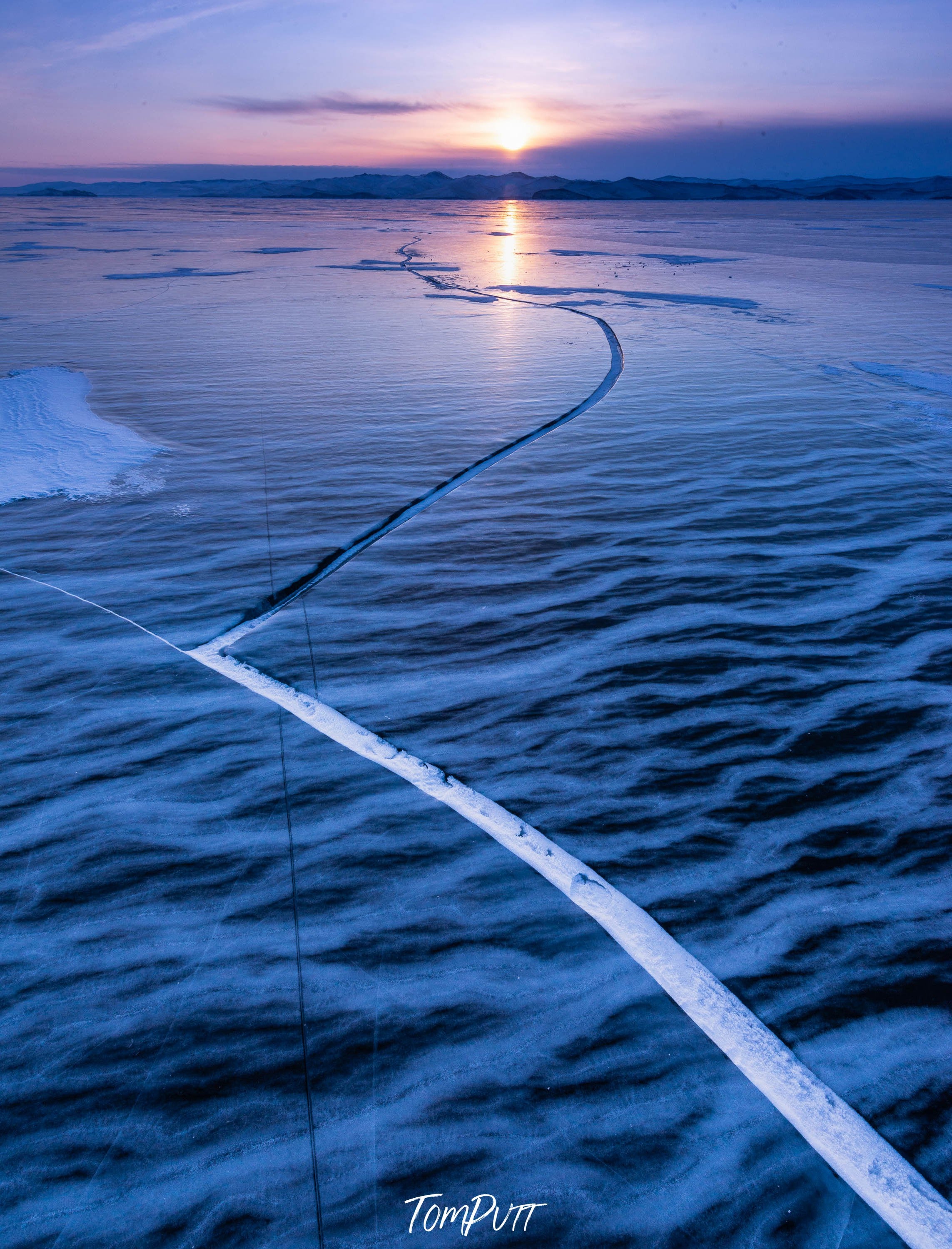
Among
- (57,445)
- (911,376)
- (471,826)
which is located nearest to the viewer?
(471,826)

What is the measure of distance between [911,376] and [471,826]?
5739 mm

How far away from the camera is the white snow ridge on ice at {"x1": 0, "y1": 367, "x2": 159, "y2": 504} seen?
3947 millimetres

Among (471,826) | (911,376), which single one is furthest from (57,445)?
(911,376)

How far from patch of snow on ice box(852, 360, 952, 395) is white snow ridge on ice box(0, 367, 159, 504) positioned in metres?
5.01

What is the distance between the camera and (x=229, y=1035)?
138 centimetres

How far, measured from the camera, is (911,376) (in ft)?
19.9

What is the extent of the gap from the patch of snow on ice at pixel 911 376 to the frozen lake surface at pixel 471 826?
0.99 meters

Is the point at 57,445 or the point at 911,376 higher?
the point at 911,376

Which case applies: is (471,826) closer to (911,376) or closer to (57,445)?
(57,445)

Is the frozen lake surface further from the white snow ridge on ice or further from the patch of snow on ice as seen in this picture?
Result: the patch of snow on ice

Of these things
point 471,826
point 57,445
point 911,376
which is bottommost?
point 471,826

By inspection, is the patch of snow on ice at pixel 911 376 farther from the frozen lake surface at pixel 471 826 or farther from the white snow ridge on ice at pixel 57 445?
the white snow ridge on ice at pixel 57 445

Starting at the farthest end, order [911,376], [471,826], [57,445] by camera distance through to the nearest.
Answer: [911,376] < [57,445] < [471,826]

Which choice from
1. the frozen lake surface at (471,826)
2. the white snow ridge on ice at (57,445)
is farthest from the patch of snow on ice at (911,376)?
the white snow ridge on ice at (57,445)
